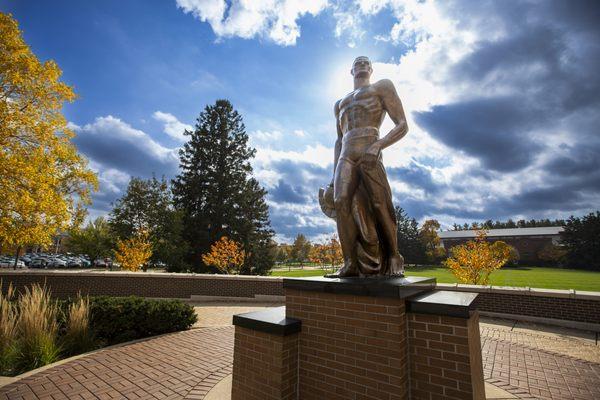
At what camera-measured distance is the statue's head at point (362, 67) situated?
469 centimetres

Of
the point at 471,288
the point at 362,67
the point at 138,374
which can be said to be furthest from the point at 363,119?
the point at 471,288

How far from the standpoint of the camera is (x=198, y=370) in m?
5.16

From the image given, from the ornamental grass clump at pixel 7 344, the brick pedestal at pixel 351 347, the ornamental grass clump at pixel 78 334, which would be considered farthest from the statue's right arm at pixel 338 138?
the ornamental grass clump at pixel 7 344

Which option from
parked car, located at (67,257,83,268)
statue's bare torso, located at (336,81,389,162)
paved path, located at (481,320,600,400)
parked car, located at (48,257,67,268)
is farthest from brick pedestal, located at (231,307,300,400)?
parked car, located at (67,257,83,268)

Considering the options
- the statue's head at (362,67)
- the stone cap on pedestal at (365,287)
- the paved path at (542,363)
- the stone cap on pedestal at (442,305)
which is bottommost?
the paved path at (542,363)

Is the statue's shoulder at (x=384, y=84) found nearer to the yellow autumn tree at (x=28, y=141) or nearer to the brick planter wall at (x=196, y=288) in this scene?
the brick planter wall at (x=196, y=288)

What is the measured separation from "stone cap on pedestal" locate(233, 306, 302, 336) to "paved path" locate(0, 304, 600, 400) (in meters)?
1.41

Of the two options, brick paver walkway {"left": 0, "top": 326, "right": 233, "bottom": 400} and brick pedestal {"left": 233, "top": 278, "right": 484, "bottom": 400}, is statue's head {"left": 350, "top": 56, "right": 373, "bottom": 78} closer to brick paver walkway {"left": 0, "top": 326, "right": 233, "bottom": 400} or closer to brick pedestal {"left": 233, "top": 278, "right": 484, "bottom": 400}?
brick pedestal {"left": 233, "top": 278, "right": 484, "bottom": 400}

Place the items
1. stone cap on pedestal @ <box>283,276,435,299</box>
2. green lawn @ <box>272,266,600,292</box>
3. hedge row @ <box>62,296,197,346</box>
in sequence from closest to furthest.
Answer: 1. stone cap on pedestal @ <box>283,276,435,299</box>
2. hedge row @ <box>62,296,197,346</box>
3. green lawn @ <box>272,266,600,292</box>

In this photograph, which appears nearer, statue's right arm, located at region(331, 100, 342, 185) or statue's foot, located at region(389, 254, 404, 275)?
statue's foot, located at region(389, 254, 404, 275)

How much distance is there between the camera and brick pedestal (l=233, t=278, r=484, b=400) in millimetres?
2924

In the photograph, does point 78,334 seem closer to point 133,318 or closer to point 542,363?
point 133,318

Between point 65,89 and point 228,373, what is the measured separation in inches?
540

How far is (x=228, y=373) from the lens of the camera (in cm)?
500
